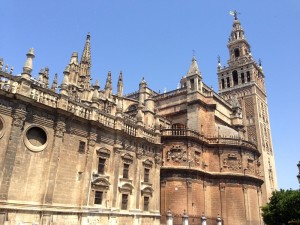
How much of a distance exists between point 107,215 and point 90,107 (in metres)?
8.20

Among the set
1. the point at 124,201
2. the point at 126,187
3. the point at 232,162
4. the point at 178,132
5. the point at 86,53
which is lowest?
the point at 124,201

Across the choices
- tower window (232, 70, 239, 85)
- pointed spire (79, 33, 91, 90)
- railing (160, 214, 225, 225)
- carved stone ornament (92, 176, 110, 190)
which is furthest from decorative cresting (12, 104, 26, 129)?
tower window (232, 70, 239, 85)

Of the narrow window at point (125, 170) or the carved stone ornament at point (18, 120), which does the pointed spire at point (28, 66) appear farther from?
the narrow window at point (125, 170)

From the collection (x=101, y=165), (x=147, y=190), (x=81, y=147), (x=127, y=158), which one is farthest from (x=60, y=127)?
(x=147, y=190)

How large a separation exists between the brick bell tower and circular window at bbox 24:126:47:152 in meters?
43.0

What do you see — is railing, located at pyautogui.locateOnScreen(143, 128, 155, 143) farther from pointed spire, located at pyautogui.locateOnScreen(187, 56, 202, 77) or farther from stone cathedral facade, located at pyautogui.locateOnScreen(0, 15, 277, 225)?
pointed spire, located at pyautogui.locateOnScreen(187, 56, 202, 77)

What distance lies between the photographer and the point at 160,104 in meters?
40.6

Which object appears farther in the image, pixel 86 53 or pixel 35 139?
pixel 86 53

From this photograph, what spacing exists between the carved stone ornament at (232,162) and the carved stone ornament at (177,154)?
6.00 metres

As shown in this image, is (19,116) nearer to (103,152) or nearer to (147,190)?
(103,152)

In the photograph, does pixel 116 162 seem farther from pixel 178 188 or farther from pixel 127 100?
pixel 127 100

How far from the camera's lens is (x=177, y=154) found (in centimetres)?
3180

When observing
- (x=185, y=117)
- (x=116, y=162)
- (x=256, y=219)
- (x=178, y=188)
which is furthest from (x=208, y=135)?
(x=116, y=162)

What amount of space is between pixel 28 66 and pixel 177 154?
18.9 metres
